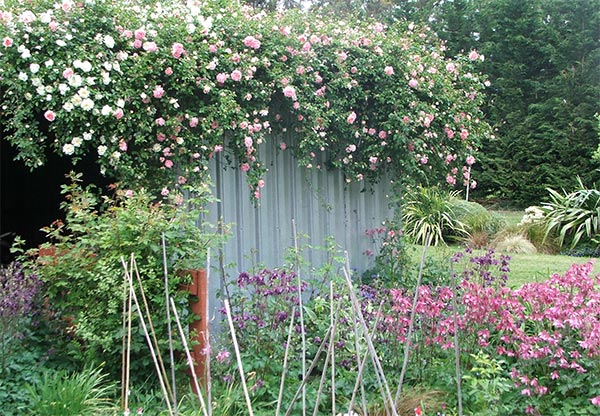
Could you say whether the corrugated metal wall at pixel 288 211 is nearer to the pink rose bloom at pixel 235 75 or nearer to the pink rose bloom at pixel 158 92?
the pink rose bloom at pixel 235 75

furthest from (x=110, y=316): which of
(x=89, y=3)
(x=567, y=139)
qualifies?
(x=567, y=139)

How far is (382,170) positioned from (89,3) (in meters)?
2.80

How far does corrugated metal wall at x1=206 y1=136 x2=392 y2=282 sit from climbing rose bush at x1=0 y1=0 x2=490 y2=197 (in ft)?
0.58

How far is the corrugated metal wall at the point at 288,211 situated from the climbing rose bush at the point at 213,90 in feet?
0.58

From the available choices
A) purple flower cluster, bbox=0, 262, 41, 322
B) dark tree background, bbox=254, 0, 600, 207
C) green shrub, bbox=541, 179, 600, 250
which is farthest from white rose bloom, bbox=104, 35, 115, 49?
dark tree background, bbox=254, 0, 600, 207

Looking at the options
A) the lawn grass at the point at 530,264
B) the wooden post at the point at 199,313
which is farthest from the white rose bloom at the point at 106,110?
the lawn grass at the point at 530,264

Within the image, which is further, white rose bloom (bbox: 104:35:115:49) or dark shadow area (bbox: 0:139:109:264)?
dark shadow area (bbox: 0:139:109:264)

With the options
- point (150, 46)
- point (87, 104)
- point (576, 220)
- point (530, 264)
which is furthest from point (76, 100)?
point (576, 220)

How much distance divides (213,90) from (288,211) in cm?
145

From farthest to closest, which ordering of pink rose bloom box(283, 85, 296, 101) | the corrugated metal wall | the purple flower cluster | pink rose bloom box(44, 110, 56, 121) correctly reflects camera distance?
the corrugated metal wall < pink rose bloom box(283, 85, 296, 101) < pink rose bloom box(44, 110, 56, 121) < the purple flower cluster

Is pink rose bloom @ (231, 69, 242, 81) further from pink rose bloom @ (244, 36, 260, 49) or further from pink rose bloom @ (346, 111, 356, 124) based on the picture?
pink rose bloom @ (346, 111, 356, 124)

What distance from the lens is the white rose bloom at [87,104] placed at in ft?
12.6

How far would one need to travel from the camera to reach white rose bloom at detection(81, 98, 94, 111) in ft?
12.6

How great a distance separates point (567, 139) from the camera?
42.1 feet
